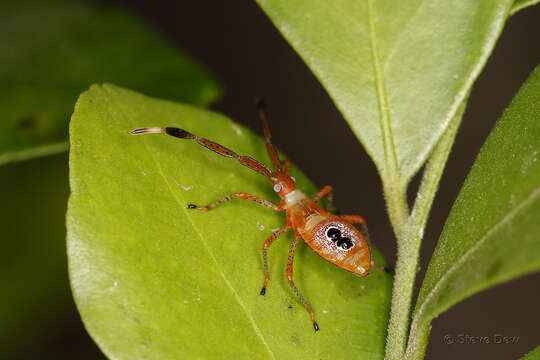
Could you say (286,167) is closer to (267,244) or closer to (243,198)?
(243,198)

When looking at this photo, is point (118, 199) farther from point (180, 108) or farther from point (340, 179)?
point (340, 179)

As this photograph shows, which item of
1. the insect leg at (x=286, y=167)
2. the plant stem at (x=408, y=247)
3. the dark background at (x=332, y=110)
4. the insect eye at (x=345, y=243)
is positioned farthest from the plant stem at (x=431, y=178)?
the dark background at (x=332, y=110)

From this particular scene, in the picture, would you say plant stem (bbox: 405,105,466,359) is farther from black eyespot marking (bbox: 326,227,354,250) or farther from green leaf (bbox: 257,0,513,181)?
black eyespot marking (bbox: 326,227,354,250)

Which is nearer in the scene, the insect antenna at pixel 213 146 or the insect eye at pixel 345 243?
the insect antenna at pixel 213 146

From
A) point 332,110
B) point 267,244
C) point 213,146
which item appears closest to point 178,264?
point 267,244

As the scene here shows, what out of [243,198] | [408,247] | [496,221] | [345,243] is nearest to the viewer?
[496,221]

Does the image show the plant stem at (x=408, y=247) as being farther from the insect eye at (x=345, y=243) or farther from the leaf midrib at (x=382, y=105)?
the insect eye at (x=345, y=243)
